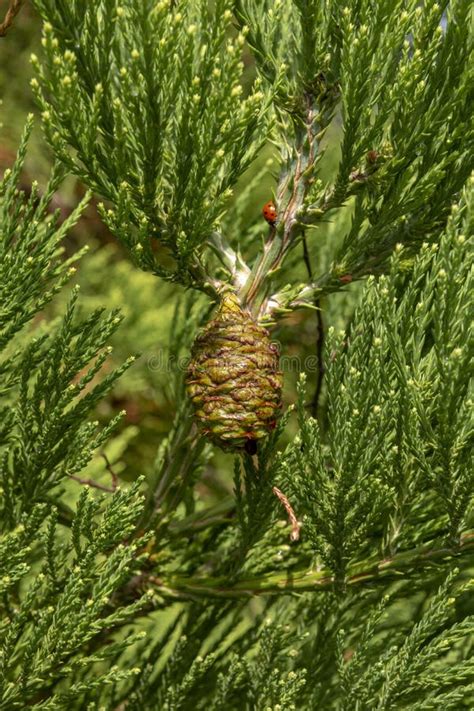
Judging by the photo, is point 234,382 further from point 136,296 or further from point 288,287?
point 136,296

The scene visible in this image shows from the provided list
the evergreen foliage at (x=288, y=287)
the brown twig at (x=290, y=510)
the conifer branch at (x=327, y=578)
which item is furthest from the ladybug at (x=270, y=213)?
the conifer branch at (x=327, y=578)

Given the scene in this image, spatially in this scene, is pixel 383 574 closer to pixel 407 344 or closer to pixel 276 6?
pixel 407 344

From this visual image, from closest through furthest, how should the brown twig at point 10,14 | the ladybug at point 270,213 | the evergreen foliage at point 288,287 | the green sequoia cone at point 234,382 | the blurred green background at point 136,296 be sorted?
1. the evergreen foliage at point 288,287
2. the green sequoia cone at point 234,382
3. the ladybug at point 270,213
4. the brown twig at point 10,14
5. the blurred green background at point 136,296

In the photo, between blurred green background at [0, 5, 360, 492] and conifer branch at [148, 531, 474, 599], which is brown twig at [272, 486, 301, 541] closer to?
conifer branch at [148, 531, 474, 599]

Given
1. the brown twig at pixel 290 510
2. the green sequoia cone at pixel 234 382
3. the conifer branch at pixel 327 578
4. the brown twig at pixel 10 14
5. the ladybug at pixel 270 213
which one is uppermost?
the brown twig at pixel 10 14

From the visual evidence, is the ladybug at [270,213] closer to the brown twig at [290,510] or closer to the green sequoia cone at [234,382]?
the green sequoia cone at [234,382]

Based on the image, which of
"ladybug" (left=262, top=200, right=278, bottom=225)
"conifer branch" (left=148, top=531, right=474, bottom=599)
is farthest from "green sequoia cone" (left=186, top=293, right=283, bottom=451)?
"conifer branch" (left=148, top=531, right=474, bottom=599)
